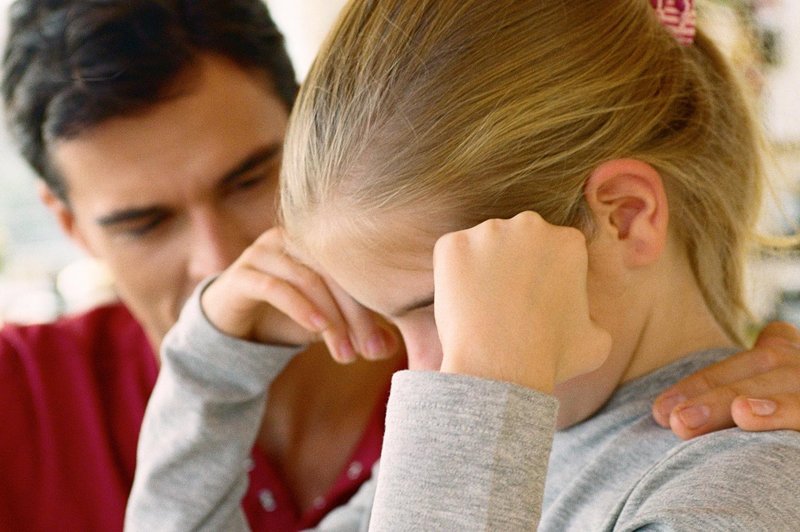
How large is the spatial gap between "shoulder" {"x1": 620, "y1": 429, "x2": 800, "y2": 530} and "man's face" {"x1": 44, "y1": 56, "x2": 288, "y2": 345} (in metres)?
0.73

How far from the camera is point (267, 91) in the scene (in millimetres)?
1320

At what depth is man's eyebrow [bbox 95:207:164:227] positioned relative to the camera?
1.28 metres

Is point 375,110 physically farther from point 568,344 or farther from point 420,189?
point 568,344

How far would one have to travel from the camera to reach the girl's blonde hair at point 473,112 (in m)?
0.75

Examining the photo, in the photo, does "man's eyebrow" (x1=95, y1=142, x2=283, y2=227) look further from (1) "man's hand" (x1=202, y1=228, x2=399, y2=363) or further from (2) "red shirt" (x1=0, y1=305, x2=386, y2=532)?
(2) "red shirt" (x1=0, y1=305, x2=386, y2=532)

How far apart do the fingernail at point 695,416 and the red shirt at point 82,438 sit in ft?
2.29

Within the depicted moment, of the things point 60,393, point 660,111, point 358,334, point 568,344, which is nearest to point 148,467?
point 358,334

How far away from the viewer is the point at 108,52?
1.22 metres

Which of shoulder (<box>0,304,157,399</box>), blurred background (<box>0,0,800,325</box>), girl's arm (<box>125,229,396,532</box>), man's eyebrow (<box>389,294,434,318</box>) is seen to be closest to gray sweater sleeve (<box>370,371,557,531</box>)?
man's eyebrow (<box>389,294,434,318</box>)

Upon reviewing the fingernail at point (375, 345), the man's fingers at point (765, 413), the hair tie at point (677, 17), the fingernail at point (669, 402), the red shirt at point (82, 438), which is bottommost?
the red shirt at point (82, 438)

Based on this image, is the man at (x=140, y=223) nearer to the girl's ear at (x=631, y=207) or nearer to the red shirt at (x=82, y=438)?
the red shirt at (x=82, y=438)

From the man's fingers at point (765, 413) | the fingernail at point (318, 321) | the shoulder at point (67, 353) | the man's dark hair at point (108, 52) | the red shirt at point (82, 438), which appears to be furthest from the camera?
the shoulder at point (67, 353)

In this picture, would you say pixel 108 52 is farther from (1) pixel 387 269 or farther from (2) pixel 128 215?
(1) pixel 387 269

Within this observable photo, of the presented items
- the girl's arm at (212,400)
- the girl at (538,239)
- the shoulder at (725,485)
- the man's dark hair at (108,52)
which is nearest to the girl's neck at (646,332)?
the girl at (538,239)
